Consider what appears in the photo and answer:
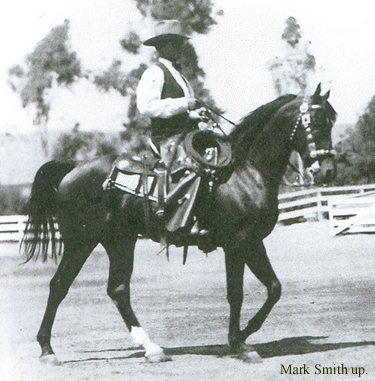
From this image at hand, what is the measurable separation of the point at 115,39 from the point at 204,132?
252 cm

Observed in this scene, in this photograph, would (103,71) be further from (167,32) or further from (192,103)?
(192,103)

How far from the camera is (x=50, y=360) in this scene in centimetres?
508

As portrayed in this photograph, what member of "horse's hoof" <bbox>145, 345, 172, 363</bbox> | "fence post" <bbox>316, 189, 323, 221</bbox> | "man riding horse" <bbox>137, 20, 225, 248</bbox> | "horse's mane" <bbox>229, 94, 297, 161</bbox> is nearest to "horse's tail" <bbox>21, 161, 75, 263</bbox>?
"man riding horse" <bbox>137, 20, 225, 248</bbox>

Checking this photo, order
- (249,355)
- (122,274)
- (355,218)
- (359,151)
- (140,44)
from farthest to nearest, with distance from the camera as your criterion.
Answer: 1. (355,218)
2. (359,151)
3. (140,44)
4. (122,274)
5. (249,355)

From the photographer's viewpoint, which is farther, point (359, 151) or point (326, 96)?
point (359, 151)

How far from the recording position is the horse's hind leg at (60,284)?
5209 mm

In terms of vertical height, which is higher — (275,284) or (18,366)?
(275,284)

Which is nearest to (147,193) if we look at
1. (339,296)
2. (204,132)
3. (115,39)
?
(204,132)

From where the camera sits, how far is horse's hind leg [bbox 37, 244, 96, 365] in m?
5.21

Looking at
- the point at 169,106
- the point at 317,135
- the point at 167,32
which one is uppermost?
the point at 167,32

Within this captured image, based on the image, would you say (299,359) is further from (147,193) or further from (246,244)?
(147,193)

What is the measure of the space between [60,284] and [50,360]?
667 mm

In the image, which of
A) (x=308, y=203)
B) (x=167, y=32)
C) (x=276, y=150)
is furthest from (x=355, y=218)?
(x=167, y=32)

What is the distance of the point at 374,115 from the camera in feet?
26.8
